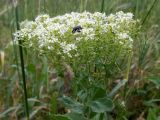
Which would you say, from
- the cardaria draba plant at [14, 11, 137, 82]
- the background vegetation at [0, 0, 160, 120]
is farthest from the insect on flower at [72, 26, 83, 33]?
the background vegetation at [0, 0, 160, 120]

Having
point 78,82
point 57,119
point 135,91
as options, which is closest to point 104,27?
point 78,82

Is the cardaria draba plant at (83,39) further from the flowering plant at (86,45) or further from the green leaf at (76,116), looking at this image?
the green leaf at (76,116)

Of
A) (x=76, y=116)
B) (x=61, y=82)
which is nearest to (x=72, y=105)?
(x=76, y=116)

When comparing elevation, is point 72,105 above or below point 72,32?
below

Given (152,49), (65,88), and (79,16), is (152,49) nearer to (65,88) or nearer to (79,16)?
(65,88)

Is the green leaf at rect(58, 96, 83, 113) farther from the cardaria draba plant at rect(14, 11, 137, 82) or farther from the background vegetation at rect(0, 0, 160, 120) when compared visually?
the background vegetation at rect(0, 0, 160, 120)

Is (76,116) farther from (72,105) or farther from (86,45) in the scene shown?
(86,45)

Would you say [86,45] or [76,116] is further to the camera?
[76,116]

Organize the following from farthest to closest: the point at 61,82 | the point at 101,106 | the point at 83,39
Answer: the point at 61,82 < the point at 101,106 < the point at 83,39
